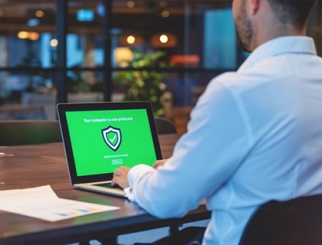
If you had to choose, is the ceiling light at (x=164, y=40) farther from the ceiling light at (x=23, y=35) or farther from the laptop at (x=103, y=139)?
the laptop at (x=103, y=139)

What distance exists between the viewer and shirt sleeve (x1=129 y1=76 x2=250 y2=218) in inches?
61.6

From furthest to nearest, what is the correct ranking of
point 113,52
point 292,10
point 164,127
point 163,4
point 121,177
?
point 163,4 → point 113,52 → point 164,127 → point 121,177 → point 292,10

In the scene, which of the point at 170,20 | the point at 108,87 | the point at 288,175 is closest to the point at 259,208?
the point at 288,175

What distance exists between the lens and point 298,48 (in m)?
1.71

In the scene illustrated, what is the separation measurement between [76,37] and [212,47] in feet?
5.86

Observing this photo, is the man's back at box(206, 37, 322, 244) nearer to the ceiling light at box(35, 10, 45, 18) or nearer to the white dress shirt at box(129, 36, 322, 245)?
the white dress shirt at box(129, 36, 322, 245)

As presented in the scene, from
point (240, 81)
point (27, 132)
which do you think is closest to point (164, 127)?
point (27, 132)

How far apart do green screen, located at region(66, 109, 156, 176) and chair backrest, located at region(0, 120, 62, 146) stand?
57.7 inches

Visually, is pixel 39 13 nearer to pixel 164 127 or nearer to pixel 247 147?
pixel 164 127

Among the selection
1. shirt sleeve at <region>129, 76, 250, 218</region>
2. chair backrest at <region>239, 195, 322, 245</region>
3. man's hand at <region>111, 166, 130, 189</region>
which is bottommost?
man's hand at <region>111, 166, 130, 189</region>

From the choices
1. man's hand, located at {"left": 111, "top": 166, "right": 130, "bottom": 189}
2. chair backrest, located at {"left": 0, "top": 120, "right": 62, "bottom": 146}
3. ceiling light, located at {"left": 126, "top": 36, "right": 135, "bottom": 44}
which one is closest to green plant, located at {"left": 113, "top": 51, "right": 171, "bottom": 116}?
ceiling light, located at {"left": 126, "top": 36, "right": 135, "bottom": 44}

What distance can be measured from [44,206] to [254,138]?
597mm

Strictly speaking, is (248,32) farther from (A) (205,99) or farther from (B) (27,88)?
(B) (27,88)

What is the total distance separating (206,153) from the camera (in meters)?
1.57
